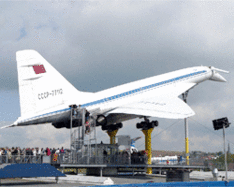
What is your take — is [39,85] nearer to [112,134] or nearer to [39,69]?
[39,69]

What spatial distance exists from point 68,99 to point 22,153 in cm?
487

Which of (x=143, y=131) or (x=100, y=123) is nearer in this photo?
(x=100, y=123)

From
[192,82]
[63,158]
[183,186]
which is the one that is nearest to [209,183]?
[183,186]

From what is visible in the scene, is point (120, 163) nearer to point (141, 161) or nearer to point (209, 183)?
point (141, 161)

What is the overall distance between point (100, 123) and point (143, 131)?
516 cm

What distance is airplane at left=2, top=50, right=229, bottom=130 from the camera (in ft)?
78.1

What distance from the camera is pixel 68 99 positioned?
2459 cm

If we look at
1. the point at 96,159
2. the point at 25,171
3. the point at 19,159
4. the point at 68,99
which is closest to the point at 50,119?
the point at 68,99

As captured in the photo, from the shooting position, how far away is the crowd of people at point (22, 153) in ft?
69.6

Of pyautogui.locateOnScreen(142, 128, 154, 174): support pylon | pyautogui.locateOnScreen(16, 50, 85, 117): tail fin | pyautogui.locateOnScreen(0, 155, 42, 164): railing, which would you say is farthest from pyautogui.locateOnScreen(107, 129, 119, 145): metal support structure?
pyautogui.locateOnScreen(0, 155, 42, 164): railing

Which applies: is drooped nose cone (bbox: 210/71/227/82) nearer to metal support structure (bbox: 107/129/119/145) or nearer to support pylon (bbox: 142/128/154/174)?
support pylon (bbox: 142/128/154/174)

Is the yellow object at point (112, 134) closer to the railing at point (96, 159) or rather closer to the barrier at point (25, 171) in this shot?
the railing at point (96, 159)

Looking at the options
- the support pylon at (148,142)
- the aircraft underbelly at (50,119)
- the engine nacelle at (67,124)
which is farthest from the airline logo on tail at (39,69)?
the support pylon at (148,142)

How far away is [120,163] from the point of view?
25.8 metres
